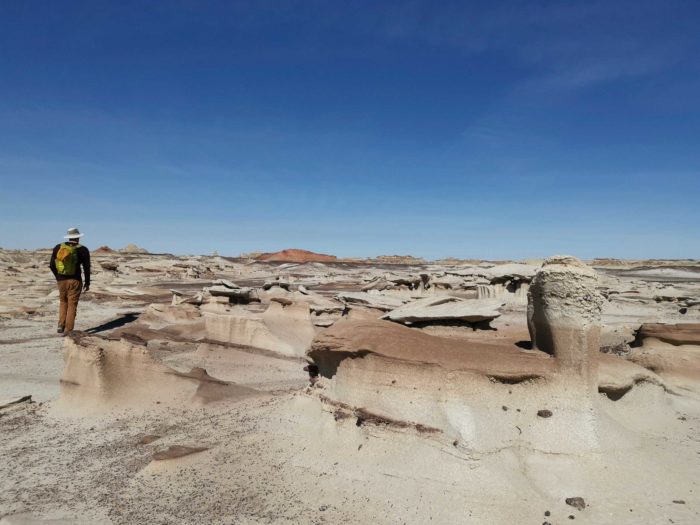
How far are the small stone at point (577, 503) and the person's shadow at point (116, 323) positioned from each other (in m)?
9.04

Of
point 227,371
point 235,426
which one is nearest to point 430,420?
point 235,426

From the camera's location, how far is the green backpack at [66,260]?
8.30m

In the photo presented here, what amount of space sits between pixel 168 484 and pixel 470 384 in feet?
8.14

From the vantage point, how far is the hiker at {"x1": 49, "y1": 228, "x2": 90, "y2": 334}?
833 cm

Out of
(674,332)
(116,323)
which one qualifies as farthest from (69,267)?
(674,332)

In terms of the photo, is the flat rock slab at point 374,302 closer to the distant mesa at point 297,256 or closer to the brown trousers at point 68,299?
the brown trousers at point 68,299

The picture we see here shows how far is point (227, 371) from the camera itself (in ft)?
A: 24.2

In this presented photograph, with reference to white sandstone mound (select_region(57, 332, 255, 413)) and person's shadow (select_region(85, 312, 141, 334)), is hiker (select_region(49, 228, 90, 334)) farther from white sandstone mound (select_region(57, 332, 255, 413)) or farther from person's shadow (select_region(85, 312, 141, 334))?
white sandstone mound (select_region(57, 332, 255, 413))

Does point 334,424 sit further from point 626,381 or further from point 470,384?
point 626,381

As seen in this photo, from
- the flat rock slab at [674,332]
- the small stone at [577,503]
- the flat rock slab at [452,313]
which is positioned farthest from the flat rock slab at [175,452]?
the flat rock slab at [674,332]

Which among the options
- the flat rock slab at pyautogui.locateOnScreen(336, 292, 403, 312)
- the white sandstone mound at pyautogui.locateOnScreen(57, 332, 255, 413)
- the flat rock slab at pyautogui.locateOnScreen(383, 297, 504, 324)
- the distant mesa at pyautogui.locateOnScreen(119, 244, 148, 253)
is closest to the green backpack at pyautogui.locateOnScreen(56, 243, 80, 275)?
the white sandstone mound at pyautogui.locateOnScreen(57, 332, 255, 413)

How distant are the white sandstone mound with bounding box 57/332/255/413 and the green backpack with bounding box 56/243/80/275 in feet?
10.2

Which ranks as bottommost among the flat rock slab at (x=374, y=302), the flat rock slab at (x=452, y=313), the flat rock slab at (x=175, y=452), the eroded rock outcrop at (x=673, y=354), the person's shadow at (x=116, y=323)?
the flat rock slab at (x=175, y=452)

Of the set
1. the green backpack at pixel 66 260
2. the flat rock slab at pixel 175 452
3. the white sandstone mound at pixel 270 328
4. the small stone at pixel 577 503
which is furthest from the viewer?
the white sandstone mound at pixel 270 328
